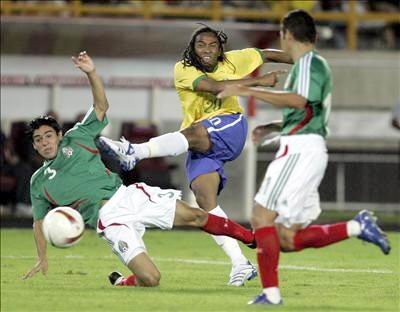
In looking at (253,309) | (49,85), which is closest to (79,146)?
(253,309)

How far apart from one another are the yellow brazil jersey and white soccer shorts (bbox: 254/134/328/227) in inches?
107

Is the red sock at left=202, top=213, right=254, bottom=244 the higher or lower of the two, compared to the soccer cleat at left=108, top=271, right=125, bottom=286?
higher

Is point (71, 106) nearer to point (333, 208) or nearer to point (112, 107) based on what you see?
point (112, 107)

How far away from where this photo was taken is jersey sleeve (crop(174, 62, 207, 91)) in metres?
12.6

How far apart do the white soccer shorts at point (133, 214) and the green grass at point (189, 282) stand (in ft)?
1.40

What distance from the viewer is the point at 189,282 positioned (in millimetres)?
12414

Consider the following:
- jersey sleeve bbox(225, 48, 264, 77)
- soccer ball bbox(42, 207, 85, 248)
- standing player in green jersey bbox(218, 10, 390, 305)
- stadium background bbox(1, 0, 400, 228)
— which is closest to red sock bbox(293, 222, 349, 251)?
standing player in green jersey bbox(218, 10, 390, 305)

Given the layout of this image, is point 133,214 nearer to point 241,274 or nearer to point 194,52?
point 241,274

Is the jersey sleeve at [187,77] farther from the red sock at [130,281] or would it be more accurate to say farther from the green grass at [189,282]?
the red sock at [130,281]

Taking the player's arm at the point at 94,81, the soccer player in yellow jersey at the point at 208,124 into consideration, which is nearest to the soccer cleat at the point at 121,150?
the soccer player in yellow jersey at the point at 208,124

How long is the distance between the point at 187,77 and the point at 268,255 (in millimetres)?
3143

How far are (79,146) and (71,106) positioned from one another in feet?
45.6

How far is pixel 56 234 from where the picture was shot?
10.9 meters

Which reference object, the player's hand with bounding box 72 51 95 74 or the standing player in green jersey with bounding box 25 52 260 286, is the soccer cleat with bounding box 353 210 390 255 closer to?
the standing player in green jersey with bounding box 25 52 260 286
